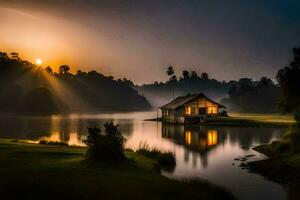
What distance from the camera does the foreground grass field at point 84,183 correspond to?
14.8 m

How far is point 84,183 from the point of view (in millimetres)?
16500

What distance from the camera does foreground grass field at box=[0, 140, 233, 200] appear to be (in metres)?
14.8

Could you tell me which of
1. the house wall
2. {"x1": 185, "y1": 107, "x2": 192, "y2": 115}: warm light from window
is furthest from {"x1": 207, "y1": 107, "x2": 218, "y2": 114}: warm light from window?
{"x1": 185, "y1": 107, "x2": 192, "y2": 115}: warm light from window

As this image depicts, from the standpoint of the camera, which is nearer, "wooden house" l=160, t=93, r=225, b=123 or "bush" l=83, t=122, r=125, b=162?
"bush" l=83, t=122, r=125, b=162

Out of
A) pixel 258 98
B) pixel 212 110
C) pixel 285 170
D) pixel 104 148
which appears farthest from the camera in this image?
pixel 258 98

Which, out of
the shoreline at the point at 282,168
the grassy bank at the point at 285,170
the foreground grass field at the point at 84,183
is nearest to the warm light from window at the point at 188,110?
the grassy bank at the point at 285,170

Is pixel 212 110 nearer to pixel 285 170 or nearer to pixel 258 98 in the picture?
pixel 285 170

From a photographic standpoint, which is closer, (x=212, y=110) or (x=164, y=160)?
(x=164, y=160)

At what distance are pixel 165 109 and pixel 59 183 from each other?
95753 mm

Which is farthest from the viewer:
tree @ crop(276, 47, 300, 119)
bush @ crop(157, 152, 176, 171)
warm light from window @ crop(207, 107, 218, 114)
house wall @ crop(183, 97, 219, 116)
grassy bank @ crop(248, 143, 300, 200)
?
warm light from window @ crop(207, 107, 218, 114)

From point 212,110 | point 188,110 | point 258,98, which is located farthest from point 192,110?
point 258,98

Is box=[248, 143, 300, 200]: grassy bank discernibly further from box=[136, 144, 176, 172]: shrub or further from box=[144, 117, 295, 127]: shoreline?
box=[144, 117, 295, 127]: shoreline

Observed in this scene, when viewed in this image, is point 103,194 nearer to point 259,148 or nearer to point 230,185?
point 230,185

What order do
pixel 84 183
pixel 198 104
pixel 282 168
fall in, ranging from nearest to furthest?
pixel 84 183
pixel 282 168
pixel 198 104
